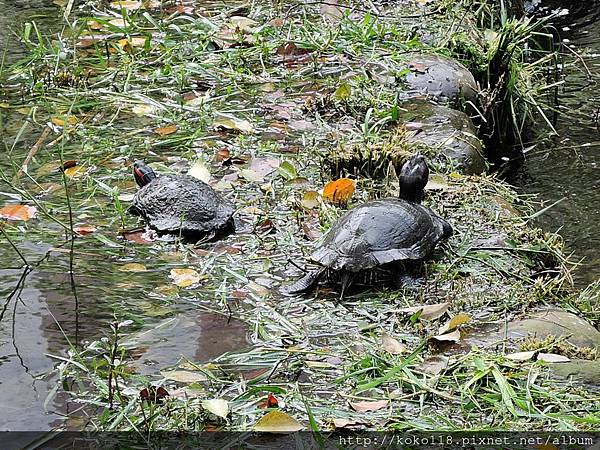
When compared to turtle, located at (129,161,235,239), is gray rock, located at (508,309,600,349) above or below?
below

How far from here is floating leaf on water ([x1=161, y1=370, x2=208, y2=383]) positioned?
10.9 ft

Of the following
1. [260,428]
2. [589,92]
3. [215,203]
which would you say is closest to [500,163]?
[589,92]

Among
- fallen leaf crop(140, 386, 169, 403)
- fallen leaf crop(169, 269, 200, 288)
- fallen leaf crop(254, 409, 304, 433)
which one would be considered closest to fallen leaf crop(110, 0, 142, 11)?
fallen leaf crop(169, 269, 200, 288)

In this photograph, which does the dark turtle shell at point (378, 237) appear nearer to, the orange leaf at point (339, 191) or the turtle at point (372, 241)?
the turtle at point (372, 241)

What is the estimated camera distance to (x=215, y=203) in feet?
14.8

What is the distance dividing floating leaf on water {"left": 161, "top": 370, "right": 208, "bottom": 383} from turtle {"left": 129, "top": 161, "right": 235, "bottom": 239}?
1.18 metres

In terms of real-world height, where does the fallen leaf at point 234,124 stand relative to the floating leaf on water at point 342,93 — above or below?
below

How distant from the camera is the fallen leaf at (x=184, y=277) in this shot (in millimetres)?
4082

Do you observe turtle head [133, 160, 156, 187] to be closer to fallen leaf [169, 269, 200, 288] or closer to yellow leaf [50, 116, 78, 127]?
fallen leaf [169, 269, 200, 288]

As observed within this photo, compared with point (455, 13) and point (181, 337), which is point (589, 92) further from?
point (181, 337)

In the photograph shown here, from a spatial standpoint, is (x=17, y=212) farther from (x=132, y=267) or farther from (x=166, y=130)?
(x=166, y=130)

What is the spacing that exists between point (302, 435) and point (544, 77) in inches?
210

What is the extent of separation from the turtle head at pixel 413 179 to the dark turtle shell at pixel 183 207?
33.4 inches

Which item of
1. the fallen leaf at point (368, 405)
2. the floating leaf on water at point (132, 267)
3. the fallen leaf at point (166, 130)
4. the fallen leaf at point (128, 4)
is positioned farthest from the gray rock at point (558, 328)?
the fallen leaf at point (128, 4)
